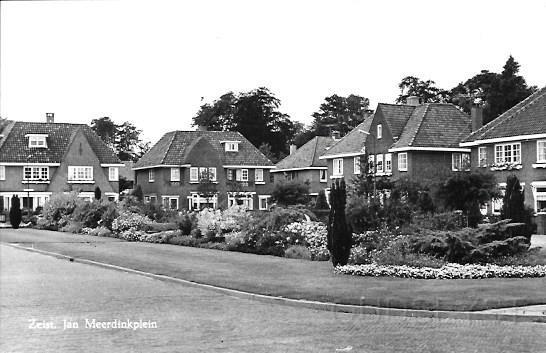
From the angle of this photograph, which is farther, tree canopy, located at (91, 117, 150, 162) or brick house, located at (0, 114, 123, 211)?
tree canopy, located at (91, 117, 150, 162)

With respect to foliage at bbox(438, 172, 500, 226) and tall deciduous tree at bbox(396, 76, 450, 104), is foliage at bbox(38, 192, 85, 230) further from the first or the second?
tall deciduous tree at bbox(396, 76, 450, 104)

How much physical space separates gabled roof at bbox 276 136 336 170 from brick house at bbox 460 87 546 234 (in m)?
32.8

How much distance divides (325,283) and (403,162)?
140 ft

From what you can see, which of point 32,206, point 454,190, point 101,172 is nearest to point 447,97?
point 101,172

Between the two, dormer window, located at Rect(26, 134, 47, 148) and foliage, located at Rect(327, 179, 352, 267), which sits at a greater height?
dormer window, located at Rect(26, 134, 47, 148)

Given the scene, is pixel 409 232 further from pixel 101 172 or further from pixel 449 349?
pixel 101 172

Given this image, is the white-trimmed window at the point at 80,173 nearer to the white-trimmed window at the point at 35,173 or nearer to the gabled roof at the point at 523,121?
the white-trimmed window at the point at 35,173

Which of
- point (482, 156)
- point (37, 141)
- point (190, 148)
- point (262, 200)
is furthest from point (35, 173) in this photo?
point (482, 156)

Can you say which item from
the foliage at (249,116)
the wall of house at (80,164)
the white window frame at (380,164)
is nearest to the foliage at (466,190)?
the white window frame at (380,164)

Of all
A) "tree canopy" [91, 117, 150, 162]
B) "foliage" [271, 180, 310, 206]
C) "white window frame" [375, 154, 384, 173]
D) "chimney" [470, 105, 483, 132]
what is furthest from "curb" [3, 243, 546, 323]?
"tree canopy" [91, 117, 150, 162]

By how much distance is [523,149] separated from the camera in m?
47.7

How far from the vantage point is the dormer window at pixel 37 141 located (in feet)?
269

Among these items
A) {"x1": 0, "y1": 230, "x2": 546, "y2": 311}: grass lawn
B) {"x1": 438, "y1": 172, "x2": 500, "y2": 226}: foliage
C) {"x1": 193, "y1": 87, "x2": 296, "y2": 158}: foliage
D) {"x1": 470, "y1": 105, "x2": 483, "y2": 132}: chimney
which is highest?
{"x1": 193, "y1": 87, "x2": 296, "y2": 158}: foliage

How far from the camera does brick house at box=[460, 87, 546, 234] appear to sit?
46.4 meters
